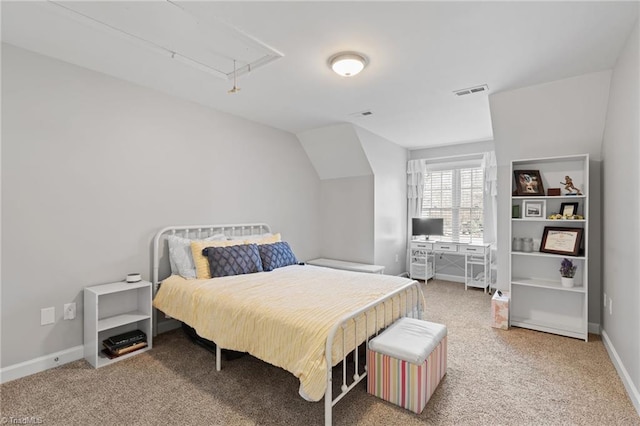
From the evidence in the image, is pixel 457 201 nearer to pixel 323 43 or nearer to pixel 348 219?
pixel 348 219

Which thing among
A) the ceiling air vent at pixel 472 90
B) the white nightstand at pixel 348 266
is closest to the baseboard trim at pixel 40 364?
the white nightstand at pixel 348 266

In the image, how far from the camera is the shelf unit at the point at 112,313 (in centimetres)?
262

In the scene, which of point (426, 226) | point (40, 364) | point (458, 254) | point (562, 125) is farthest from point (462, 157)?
point (40, 364)

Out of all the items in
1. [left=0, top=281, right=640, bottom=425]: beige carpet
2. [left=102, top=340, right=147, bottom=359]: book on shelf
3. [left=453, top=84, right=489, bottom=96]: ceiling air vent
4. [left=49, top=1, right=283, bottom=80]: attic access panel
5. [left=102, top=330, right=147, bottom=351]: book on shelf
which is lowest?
[left=0, top=281, right=640, bottom=425]: beige carpet

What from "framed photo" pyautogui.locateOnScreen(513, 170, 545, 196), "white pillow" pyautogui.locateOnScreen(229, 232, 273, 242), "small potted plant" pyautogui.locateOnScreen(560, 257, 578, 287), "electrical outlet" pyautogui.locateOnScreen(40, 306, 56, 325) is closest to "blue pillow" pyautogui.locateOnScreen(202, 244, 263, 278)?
"white pillow" pyautogui.locateOnScreen(229, 232, 273, 242)

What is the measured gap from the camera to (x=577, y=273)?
3357mm

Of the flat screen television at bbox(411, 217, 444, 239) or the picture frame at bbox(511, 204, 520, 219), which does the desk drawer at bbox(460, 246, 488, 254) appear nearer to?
the flat screen television at bbox(411, 217, 444, 239)

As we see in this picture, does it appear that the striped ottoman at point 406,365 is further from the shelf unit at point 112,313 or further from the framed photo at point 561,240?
the shelf unit at point 112,313

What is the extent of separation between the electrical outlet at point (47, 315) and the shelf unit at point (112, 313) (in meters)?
0.22

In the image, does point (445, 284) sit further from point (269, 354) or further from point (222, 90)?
point (222, 90)

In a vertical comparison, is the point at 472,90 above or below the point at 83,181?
above

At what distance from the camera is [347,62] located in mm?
2477

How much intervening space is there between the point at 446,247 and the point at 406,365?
392 cm

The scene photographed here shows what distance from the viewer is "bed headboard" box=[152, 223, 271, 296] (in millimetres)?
3207
